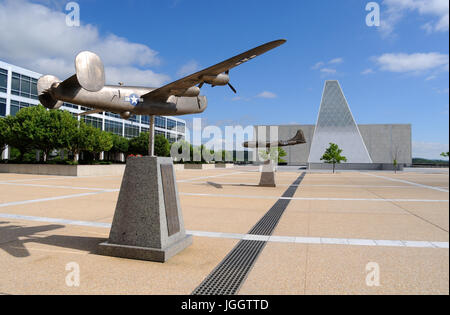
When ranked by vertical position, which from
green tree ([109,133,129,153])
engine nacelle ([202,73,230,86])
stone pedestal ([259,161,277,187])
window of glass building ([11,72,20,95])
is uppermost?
window of glass building ([11,72,20,95])

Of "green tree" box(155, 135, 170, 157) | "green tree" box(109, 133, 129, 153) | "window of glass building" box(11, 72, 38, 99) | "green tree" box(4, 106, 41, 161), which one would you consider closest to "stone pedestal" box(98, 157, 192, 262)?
"green tree" box(4, 106, 41, 161)

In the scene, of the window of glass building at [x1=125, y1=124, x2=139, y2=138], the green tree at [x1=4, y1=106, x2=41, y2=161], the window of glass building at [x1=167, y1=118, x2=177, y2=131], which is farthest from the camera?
the window of glass building at [x1=167, y1=118, x2=177, y2=131]

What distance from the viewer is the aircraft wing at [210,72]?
14.4 feet

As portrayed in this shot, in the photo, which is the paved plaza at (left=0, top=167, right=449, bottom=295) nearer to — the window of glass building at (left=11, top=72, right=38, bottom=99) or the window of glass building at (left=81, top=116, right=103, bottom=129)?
the window of glass building at (left=11, top=72, right=38, bottom=99)

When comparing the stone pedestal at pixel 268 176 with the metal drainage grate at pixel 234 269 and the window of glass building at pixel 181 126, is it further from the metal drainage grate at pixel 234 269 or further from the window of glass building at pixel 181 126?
the window of glass building at pixel 181 126

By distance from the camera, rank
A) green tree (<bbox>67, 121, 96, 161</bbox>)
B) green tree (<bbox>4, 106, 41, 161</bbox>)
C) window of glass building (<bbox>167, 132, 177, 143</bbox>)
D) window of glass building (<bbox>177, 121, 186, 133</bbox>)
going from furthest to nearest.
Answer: window of glass building (<bbox>177, 121, 186, 133</bbox>) < window of glass building (<bbox>167, 132, 177, 143</bbox>) < green tree (<bbox>67, 121, 96, 161</bbox>) < green tree (<bbox>4, 106, 41, 161</bbox>)

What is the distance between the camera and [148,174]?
15.6 feet

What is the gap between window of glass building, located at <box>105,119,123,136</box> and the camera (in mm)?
57656

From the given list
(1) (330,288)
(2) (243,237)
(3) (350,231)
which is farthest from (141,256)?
(3) (350,231)

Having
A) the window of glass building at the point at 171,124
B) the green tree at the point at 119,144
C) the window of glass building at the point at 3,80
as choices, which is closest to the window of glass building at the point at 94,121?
the green tree at the point at 119,144

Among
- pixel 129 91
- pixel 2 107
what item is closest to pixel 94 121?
pixel 2 107

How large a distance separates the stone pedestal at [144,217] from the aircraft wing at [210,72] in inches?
51.6

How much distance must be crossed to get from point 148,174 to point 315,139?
72.7m
